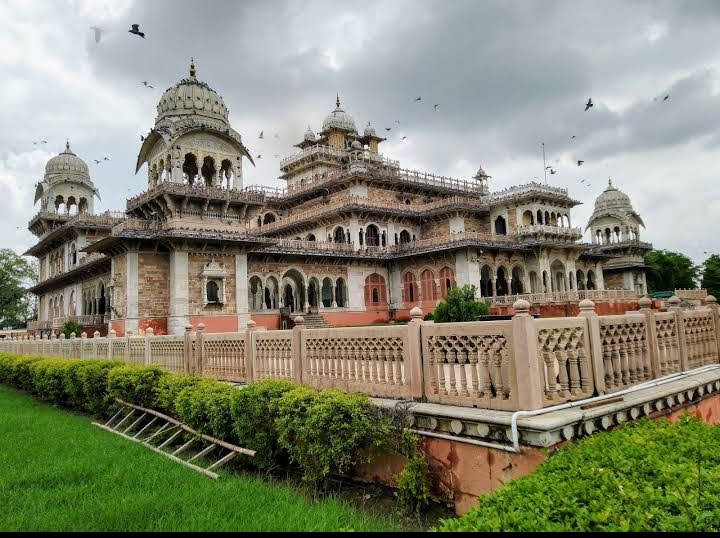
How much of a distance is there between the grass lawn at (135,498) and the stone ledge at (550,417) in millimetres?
1076

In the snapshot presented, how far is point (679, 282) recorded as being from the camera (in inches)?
2089

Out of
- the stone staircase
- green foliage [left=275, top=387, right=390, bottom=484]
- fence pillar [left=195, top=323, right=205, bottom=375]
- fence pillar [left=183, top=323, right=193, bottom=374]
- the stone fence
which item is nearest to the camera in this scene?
the stone fence

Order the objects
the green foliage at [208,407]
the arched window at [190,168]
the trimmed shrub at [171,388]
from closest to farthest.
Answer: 1. the green foliage at [208,407]
2. the trimmed shrub at [171,388]
3. the arched window at [190,168]

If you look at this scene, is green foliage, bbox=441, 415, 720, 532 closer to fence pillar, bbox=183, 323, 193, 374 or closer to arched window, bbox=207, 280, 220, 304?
fence pillar, bbox=183, 323, 193, 374

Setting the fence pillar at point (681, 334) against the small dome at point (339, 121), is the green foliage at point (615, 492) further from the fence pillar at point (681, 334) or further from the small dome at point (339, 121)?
→ the small dome at point (339, 121)

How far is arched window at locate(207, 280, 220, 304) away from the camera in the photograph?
24531 millimetres

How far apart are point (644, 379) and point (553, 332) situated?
1.88 m

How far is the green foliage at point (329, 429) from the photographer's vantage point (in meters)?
5.70

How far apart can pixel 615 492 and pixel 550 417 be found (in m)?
1.34

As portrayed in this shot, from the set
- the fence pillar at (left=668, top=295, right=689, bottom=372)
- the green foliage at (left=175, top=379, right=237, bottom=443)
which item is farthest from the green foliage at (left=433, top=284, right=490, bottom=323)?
the green foliage at (left=175, top=379, right=237, bottom=443)

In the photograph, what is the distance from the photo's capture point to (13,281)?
53.6 metres

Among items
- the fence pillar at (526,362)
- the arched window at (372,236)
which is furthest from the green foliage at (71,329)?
the fence pillar at (526,362)

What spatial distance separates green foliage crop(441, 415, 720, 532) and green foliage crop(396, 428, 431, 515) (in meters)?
1.51

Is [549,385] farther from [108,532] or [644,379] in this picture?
[108,532]
